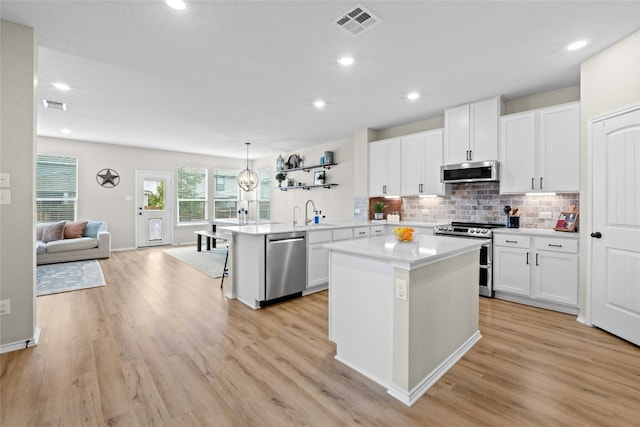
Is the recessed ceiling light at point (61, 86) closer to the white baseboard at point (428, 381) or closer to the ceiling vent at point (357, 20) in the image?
the ceiling vent at point (357, 20)

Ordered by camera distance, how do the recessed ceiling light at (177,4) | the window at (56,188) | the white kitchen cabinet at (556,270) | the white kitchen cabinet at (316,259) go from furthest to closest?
the window at (56,188) < the white kitchen cabinet at (316,259) < the white kitchen cabinet at (556,270) < the recessed ceiling light at (177,4)

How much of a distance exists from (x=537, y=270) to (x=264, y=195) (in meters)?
7.18

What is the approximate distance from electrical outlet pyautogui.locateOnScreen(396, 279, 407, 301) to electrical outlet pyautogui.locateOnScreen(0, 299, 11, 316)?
303 cm

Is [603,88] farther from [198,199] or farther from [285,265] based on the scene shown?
[198,199]

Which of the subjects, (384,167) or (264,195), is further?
(264,195)

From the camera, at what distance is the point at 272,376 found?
6.82 feet

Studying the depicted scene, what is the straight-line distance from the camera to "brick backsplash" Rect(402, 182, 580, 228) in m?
Result: 3.77

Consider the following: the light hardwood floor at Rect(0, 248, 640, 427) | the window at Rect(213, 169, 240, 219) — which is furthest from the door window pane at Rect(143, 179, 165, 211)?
the light hardwood floor at Rect(0, 248, 640, 427)

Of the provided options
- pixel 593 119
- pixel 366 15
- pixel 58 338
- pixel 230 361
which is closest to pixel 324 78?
pixel 366 15

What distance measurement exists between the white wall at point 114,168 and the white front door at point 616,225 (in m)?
8.51

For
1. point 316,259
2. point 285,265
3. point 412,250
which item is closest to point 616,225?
point 412,250

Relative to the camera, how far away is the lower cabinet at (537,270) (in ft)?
10.5

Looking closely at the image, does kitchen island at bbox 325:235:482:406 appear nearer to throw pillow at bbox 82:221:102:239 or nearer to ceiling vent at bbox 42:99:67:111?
ceiling vent at bbox 42:99:67:111

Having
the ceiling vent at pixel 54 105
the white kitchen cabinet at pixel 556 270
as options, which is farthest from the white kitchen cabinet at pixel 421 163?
the ceiling vent at pixel 54 105
